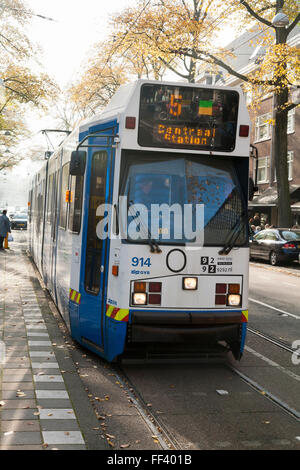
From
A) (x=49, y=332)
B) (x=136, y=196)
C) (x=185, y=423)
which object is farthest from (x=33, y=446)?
(x=49, y=332)

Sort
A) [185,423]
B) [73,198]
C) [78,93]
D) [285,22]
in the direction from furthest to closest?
[78,93] < [285,22] < [73,198] < [185,423]

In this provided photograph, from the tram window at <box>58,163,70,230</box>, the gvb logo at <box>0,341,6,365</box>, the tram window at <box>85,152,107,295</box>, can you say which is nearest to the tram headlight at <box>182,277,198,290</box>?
the tram window at <box>85,152,107,295</box>

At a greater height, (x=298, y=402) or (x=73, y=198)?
(x=73, y=198)

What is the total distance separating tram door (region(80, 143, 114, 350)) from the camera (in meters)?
6.99

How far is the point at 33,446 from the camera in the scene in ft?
14.2

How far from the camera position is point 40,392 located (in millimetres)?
5703

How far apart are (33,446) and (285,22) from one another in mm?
18034

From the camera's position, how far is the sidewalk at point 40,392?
14.8ft

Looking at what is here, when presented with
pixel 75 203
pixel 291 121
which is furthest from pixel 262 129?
pixel 75 203

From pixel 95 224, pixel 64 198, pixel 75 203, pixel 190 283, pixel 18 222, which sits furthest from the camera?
pixel 18 222

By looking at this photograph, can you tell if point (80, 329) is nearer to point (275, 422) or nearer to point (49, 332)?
point (49, 332)

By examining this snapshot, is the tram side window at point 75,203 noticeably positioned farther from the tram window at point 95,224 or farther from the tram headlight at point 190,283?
the tram headlight at point 190,283
